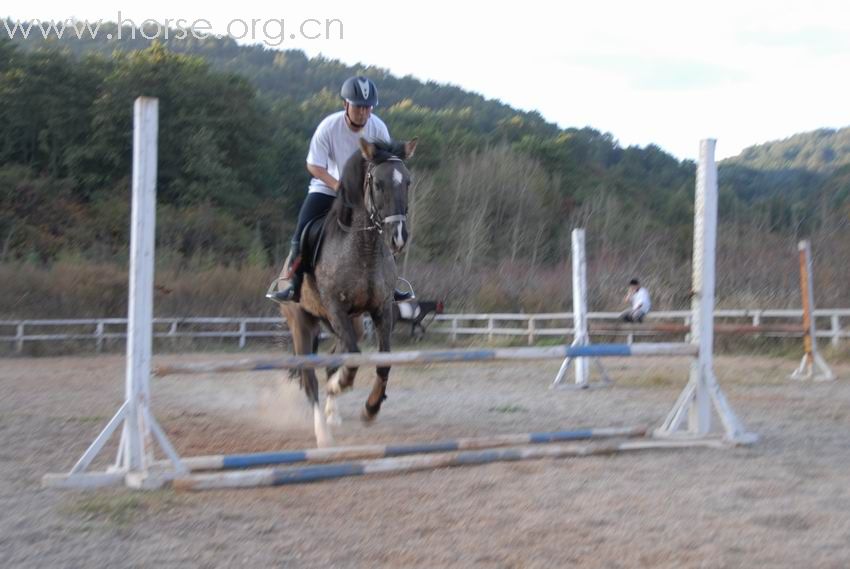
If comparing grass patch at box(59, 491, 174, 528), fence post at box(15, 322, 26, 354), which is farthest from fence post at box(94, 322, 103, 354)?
grass patch at box(59, 491, 174, 528)

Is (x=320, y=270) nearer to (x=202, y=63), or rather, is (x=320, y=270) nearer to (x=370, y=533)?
(x=370, y=533)

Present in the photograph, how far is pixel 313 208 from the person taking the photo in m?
7.41

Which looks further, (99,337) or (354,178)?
(99,337)

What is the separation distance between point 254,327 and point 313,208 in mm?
17500

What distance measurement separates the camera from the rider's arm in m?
7.09

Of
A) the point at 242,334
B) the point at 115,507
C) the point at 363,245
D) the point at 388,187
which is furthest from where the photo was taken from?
the point at 242,334

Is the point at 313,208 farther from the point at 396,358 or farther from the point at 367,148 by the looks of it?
the point at 396,358

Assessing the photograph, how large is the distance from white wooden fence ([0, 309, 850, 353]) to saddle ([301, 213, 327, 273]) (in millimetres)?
12855

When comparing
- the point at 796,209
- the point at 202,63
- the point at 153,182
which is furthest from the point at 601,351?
the point at 202,63

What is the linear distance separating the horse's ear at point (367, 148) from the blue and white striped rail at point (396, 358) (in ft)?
4.64

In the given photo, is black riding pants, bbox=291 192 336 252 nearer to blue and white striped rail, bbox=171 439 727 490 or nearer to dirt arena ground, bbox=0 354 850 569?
dirt arena ground, bbox=0 354 850 569

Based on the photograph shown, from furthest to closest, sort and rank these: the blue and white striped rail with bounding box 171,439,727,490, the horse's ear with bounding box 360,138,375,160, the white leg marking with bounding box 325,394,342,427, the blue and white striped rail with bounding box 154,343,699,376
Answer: the white leg marking with bounding box 325,394,342,427
the horse's ear with bounding box 360,138,375,160
the blue and white striped rail with bounding box 154,343,699,376
the blue and white striped rail with bounding box 171,439,727,490

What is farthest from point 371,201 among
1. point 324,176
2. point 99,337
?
point 99,337

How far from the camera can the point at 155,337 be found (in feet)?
74.2
